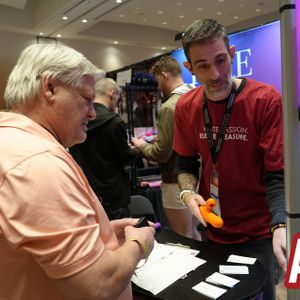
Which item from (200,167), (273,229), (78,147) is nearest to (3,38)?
(78,147)

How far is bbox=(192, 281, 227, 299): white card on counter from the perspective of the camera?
1.12 m

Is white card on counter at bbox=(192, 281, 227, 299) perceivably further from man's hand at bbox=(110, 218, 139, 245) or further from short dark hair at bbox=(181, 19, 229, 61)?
short dark hair at bbox=(181, 19, 229, 61)

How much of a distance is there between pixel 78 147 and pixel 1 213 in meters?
2.13

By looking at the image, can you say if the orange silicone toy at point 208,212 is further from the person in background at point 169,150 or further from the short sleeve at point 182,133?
the person in background at point 169,150

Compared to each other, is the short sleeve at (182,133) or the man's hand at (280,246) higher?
the short sleeve at (182,133)

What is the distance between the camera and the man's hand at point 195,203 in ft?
4.57

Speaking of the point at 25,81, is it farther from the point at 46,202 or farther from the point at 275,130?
the point at 275,130

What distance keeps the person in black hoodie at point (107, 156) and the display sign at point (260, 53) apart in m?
1.39

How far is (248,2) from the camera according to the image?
8625 millimetres

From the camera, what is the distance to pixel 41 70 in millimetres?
891

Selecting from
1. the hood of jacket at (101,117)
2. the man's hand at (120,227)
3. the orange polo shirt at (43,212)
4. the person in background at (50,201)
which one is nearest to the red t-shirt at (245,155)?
the man's hand at (120,227)

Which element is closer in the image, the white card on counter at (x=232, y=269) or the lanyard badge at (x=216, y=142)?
the white card on counter at (x=232, y=269)

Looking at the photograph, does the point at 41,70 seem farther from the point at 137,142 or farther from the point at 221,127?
the point at 137,142

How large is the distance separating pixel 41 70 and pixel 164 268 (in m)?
0.81
